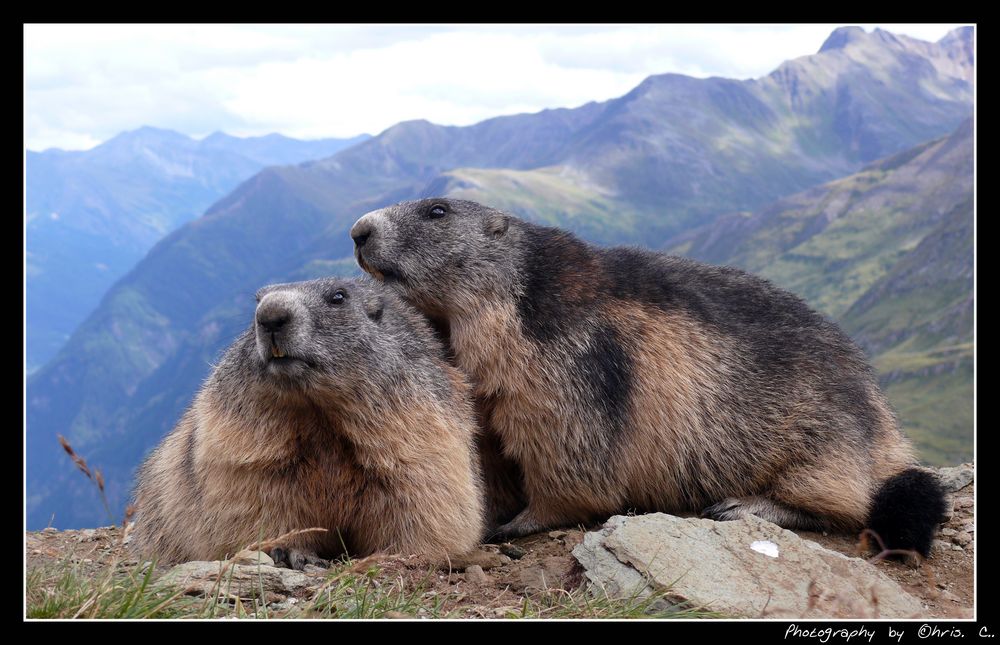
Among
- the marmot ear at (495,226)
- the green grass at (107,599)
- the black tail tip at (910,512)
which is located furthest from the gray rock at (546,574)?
the marmot ear at (495,226)

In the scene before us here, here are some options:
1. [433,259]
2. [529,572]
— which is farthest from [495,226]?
[529,572]

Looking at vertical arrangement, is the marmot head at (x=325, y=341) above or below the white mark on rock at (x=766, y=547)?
above

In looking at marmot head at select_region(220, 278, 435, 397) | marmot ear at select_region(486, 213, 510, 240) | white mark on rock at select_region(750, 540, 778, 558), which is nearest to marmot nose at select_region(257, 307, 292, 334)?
marmot head at select_region(220, 278, 435, 397)

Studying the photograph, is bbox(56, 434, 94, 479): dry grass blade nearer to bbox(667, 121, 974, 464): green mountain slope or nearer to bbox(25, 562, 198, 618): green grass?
bbox(25, 562, 198, 618): green grass

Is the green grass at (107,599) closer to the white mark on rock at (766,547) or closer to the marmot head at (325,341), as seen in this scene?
the marmot head at (325,341)

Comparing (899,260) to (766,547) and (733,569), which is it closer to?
(766,547)

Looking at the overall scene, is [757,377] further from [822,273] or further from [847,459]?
[822,273]
